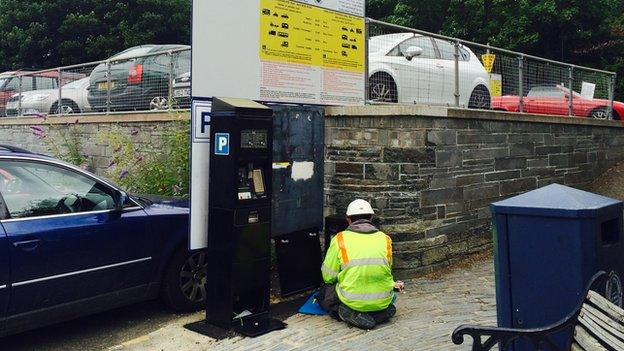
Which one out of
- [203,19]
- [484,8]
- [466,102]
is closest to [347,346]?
[203,19]

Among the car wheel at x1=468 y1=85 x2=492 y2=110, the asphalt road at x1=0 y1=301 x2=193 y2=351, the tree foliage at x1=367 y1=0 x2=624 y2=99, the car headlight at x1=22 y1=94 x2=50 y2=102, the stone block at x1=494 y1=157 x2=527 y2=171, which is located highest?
the tree foliage at x1=367 y1=0 x2=624 y2=99

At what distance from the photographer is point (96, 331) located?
222 inches

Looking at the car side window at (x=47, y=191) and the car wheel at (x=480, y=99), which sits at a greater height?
the car wheel at (x=480, y=99)

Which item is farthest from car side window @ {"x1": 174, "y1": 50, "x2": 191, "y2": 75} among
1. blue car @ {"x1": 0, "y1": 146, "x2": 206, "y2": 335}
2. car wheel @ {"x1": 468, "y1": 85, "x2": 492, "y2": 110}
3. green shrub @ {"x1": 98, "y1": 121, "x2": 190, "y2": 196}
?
car wheel @ {"x1": 468, "y1": 85, "x2": 492, "y2": 110}

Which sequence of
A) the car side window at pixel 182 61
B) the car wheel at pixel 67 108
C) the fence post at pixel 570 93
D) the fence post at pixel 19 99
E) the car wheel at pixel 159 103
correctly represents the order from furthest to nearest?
the fence post at pixel 19 99 < the car wheel at pixel 67 108 < the fence post at pixel 570 93 < the car wheel at pixel 159 103 < the car side window at pixel 182 61

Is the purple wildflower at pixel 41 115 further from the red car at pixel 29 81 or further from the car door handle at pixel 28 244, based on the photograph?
the car door handle at pixel 28 244

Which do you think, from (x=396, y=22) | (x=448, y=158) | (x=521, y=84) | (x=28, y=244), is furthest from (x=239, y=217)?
(x=396, y=22)

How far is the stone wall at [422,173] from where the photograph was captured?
6.90m

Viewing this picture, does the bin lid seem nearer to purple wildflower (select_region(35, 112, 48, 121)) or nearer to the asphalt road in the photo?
the asphalt road

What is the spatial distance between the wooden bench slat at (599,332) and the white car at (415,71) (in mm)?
5292

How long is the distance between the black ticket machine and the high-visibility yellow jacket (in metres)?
Answer: 0.69

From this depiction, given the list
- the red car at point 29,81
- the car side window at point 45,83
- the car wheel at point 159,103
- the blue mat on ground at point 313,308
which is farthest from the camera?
the car side window at point 45,83

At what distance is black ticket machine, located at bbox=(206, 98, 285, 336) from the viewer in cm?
508

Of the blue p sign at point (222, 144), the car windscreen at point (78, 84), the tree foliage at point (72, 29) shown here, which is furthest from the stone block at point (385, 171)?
the tree foliage at point (72, 29)
